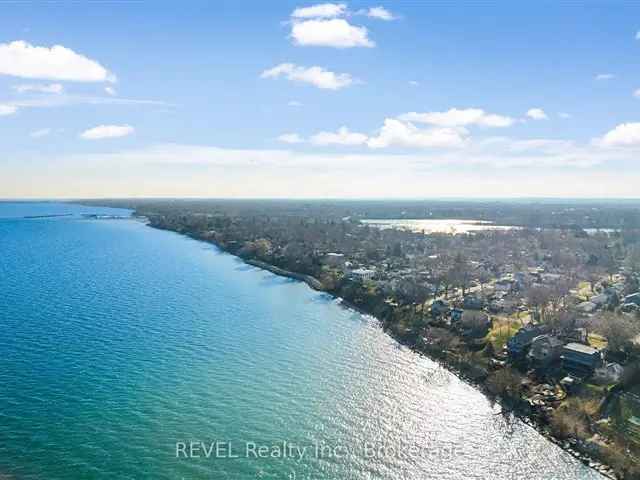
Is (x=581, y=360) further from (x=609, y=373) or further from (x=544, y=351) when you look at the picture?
(x=544, y=351)

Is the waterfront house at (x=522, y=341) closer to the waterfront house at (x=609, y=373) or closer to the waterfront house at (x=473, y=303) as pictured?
the waterfront house at (x=609, y=373)

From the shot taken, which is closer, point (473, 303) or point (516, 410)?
point (516, 410)

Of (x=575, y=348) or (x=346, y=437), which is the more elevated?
(x=575, y=348)

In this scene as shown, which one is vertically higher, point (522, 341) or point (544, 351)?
point (522, 341)

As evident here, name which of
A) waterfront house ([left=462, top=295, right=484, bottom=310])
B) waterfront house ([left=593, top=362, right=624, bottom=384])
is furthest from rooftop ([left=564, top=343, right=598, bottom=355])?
waterfront house ([left=462, top=295, right=484, bottom=310])

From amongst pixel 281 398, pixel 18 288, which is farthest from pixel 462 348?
pixel 18 288

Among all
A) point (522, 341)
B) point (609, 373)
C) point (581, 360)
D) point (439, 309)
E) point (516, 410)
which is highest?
point (439, 309)

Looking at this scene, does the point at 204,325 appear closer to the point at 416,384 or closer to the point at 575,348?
the point at 416,384

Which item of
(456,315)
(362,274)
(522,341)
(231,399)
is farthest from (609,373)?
(362,274)
